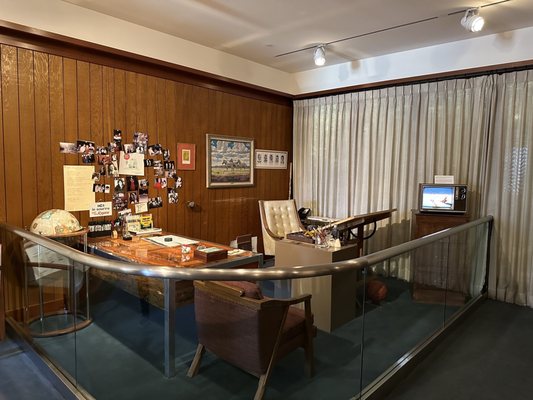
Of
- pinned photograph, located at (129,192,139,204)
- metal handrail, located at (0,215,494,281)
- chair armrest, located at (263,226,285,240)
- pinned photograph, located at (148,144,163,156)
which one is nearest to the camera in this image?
metal handrail, located at (0,215,494,281)

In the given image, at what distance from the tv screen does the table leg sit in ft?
10.2

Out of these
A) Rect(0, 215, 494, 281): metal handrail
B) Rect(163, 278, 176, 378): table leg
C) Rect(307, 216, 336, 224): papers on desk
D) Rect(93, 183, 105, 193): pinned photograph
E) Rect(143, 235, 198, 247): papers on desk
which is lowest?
Rect(163, 278, 176, 378): table leg

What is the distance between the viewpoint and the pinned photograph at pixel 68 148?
3565 millimetres

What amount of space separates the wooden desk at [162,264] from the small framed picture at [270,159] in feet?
7.81

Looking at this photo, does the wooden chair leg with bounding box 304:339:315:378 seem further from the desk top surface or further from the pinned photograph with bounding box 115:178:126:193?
the pinned photograph with bounding box 115:178:126:193

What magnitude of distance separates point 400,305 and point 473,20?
8.90 ft

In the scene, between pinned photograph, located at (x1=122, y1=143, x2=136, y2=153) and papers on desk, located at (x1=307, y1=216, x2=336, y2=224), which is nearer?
pinned photograph, located at (x1=122, y1=143, x2=136, y2=153)

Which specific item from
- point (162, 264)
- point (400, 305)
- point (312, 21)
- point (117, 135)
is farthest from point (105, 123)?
point (400, 305)

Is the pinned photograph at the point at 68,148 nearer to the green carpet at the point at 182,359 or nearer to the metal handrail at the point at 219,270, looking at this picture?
the metal handrail at the point at 219,270

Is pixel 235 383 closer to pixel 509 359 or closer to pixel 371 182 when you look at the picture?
pixel 509 359

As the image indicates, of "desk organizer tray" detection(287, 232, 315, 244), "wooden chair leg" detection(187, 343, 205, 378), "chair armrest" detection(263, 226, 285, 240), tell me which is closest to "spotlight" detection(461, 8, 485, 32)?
"desk organizer tray" detection(287, 232, 315, 244)

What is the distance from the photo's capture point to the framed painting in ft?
15.0

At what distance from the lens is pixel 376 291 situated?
2631 mm

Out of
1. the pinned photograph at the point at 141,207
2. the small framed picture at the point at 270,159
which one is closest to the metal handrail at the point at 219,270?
the pinned photograph at the point at 141,207
